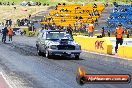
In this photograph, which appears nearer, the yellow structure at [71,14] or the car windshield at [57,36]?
the car windshield at [57,36]

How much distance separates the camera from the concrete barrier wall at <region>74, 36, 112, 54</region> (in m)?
23.4

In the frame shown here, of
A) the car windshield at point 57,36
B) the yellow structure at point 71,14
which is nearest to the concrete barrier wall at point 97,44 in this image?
the car windshield at point 57,36

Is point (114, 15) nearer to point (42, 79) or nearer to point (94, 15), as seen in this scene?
point (94, 15)

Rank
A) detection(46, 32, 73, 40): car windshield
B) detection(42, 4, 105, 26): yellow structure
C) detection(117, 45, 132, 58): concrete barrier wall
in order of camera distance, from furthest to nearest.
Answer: detection(42, 4, 105, 26): yellow structure < detection(46, 32, 73, 40): car windshield < detection(117, 45, 132, 58): concrete barrier wall

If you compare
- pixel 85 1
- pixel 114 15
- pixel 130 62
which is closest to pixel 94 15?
pixel 114 15

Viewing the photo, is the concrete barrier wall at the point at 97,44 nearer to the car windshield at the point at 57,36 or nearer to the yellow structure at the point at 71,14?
the car windshield at the point at 57,36

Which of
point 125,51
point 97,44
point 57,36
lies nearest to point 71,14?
point 97,44

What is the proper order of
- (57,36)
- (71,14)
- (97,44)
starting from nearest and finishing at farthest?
(57,36) → (97,44) → (71,14)

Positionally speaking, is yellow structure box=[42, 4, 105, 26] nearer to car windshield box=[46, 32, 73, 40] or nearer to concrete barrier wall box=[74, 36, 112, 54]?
concrete barrier wall box=[74, 36, 112, 54]

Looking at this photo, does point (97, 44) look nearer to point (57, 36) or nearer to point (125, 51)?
point (57, 36)

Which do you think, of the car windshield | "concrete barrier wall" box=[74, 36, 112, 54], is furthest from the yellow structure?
the car windshield

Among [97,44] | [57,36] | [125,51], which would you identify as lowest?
[97,44]

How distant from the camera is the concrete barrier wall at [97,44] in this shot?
2337cm

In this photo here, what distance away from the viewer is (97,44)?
995 inches
